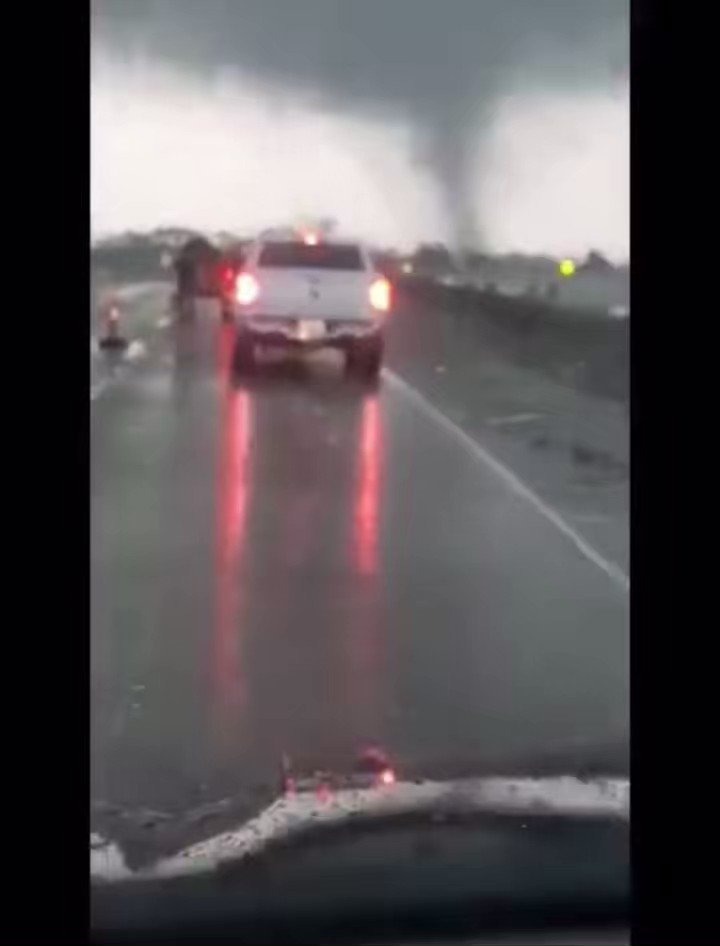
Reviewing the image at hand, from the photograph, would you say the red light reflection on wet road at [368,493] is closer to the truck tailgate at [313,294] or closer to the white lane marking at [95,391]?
the truck tailgate at [313,294]

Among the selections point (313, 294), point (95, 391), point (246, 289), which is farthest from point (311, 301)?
point (95, 391)

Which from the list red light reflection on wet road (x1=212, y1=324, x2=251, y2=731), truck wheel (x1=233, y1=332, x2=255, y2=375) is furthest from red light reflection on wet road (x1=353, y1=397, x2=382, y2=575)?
truck wheel (x1=233, y1=332, x2=255, y2=375)

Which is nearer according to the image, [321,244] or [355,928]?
[355,928]

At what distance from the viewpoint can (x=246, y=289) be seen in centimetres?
1091

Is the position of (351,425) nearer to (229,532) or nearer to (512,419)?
(229,532)

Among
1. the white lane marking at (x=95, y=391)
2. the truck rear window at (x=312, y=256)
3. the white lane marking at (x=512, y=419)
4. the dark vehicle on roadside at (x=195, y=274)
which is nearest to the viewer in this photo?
the white lane marking at (x=95, y=391)

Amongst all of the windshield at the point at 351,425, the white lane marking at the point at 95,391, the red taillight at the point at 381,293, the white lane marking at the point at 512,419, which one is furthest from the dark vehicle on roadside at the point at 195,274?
the white lane marking at the point at 95,391

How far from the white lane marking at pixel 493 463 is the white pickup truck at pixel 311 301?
35 centimetres

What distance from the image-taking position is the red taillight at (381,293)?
1059cm
